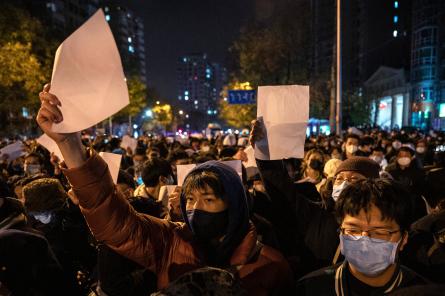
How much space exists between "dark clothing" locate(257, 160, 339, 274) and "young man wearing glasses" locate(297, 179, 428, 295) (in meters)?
0.82

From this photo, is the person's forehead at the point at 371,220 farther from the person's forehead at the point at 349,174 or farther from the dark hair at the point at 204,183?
the person's forehead at the point at 349,174

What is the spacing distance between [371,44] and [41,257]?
3271 inches

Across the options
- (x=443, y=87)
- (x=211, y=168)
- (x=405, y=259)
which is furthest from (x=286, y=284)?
(x=443, y=87)

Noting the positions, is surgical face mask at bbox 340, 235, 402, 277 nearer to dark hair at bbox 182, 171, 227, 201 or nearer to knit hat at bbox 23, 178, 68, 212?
dark hair at bbox 182, 171, 227, 201

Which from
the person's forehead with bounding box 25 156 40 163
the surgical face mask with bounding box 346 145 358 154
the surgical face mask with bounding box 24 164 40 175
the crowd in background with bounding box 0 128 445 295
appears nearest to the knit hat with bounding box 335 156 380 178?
the crowd in background with bounding box 0 128 445 295

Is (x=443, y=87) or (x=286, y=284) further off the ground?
(x=443, y=87)

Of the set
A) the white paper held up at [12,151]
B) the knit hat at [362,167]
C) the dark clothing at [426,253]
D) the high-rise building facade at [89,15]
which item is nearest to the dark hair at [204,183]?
the dark clothing at [426,253]

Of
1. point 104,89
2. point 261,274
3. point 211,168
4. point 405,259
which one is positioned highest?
point 104,89

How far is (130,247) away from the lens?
2.00 m

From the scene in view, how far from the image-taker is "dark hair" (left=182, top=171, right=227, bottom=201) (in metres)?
2.21

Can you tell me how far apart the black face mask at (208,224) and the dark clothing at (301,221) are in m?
0.97

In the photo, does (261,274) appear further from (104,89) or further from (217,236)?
(104,89)

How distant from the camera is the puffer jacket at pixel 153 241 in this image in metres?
1.86

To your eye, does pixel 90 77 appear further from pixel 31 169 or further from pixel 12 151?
pixel 12 151
